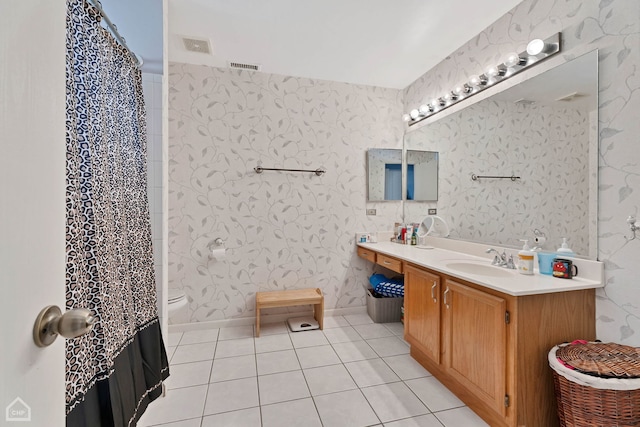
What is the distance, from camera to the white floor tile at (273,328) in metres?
2.70

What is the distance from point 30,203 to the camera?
16.3 inches

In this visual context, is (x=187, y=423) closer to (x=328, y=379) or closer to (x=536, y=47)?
(x=328, y=379)

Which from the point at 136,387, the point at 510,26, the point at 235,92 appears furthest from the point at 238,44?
the point at 136,387

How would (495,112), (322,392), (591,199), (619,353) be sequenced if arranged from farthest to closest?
(495,112) < (322,392) < (591,199) < (619,353)

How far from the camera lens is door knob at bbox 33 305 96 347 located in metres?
0.42

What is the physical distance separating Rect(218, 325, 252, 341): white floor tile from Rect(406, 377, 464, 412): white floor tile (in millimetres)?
1500

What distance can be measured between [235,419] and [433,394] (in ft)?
4.00

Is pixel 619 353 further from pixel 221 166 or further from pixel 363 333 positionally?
pixel 221 166

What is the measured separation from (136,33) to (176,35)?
2.40 ft

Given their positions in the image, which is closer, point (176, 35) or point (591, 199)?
point (591, 199)

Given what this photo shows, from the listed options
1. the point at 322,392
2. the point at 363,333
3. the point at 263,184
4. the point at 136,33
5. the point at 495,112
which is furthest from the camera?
the point at 263,184

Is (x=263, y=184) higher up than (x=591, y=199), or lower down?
higher up

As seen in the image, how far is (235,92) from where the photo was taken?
2.81 meters

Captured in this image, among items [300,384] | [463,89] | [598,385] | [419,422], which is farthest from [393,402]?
[463,89]
